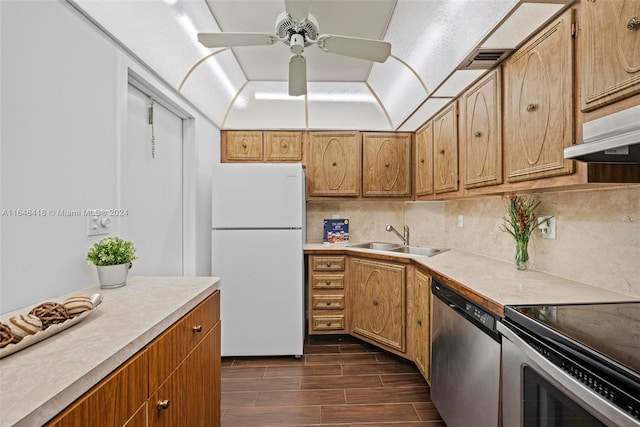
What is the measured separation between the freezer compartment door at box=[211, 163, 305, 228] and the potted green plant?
51.0 inches

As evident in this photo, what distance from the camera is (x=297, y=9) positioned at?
1.51 meters

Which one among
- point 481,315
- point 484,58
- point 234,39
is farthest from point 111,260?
point 484,58

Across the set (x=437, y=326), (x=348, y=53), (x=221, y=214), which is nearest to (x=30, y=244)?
(x=221, y=214)

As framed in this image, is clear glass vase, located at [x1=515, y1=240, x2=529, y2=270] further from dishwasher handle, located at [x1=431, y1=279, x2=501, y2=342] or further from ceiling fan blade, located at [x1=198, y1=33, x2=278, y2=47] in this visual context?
ceiling fan blade, located at [x1=198, y1=33, x2=278, y2=47]

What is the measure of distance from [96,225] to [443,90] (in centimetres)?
220

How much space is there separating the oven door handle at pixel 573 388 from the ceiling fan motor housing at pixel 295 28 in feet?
5.68

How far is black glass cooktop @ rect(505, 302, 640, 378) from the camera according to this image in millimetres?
762

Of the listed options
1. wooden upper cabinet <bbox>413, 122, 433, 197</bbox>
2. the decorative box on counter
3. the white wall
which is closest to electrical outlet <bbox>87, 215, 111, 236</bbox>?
the white wall

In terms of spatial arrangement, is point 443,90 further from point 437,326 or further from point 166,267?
point 166,267

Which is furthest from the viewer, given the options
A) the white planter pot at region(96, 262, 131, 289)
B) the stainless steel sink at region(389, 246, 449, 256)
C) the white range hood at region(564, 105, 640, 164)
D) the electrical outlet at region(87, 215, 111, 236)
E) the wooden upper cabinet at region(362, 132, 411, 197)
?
the wooden upper cabinet at region(362, 132, 411, 197)

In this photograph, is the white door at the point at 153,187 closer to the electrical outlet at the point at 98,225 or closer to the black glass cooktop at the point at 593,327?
the electrical outlet at the point at 98,225

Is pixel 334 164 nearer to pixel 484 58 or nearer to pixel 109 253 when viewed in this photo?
pixel 484 58

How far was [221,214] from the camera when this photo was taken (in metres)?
2.67

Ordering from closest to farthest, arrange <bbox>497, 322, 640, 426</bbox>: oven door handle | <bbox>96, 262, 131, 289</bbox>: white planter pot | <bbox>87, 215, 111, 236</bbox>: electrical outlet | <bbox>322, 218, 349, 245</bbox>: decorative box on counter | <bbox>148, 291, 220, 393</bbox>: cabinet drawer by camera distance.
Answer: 1. <bbox>497, 322, 640, 426</bbox>: oven door handle
2. <bbox>148, 291, 220, 393</bbox>: cabinet drawer
3. <bbox>96, 262, 131, 289</bbox>: white planter pot
4. <bbox>87, 215, 111, 236</bbox>: electrical outlet
5. <bbox>322, 218, 349, 245</bbox>: decorative box on counter
